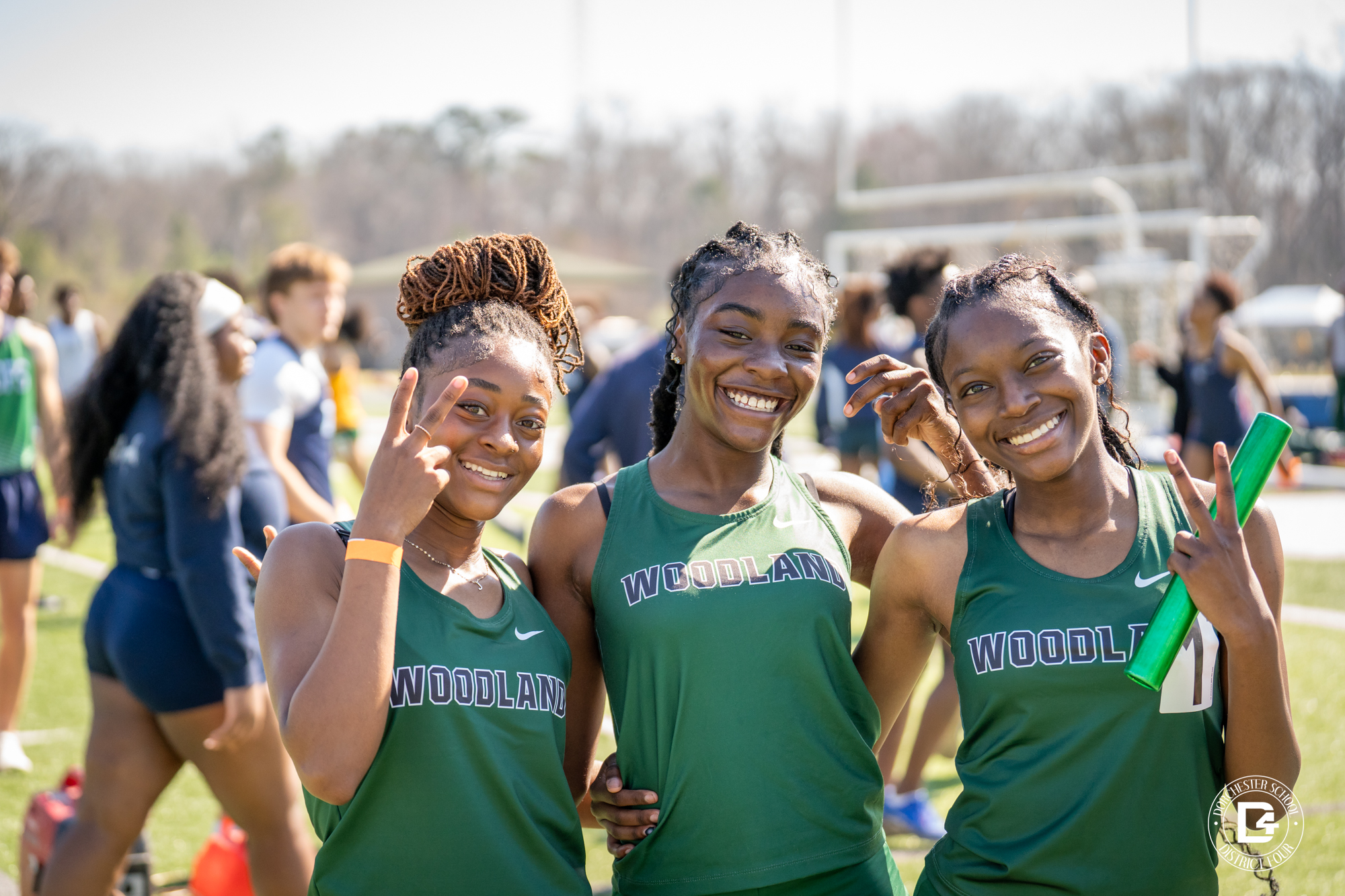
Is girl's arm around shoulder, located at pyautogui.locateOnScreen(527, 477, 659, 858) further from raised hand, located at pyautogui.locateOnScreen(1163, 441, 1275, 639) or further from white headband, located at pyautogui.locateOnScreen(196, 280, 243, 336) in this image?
white headband, located at pyautogui.locateOnScreen(196, 280, 243, 336)

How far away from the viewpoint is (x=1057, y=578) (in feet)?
7.35

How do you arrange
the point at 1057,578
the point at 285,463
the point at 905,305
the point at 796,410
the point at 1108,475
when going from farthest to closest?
the point at 905,305 < the point at 285,463 < the point at 796,410 < the point at 1108,475 < the point at 1057,578

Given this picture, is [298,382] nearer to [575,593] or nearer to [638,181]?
[575,593]

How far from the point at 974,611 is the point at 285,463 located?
362 centimetres

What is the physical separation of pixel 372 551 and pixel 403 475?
0.48ft

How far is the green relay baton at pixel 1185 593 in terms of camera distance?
1.96m

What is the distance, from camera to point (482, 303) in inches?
97.2

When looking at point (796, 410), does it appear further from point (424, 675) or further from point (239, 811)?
point (239, 811)

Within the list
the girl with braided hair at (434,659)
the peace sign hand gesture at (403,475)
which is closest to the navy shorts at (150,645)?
the girl with braided hair at (434,659)

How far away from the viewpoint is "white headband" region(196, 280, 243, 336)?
412 centimetres

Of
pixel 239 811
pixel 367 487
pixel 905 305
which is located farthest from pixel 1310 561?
pixel 367 487

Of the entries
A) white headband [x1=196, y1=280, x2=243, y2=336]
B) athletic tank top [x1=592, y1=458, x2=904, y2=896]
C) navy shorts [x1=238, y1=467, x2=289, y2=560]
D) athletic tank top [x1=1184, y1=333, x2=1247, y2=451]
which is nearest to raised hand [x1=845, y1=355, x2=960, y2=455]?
athletic tank top [x1=592, y1=458, x2=904, y2=896]

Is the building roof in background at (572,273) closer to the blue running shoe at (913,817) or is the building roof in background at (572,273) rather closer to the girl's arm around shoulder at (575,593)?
the blue running shoe at (913,817)

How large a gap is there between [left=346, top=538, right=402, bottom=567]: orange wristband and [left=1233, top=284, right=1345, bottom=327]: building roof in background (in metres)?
30.2
